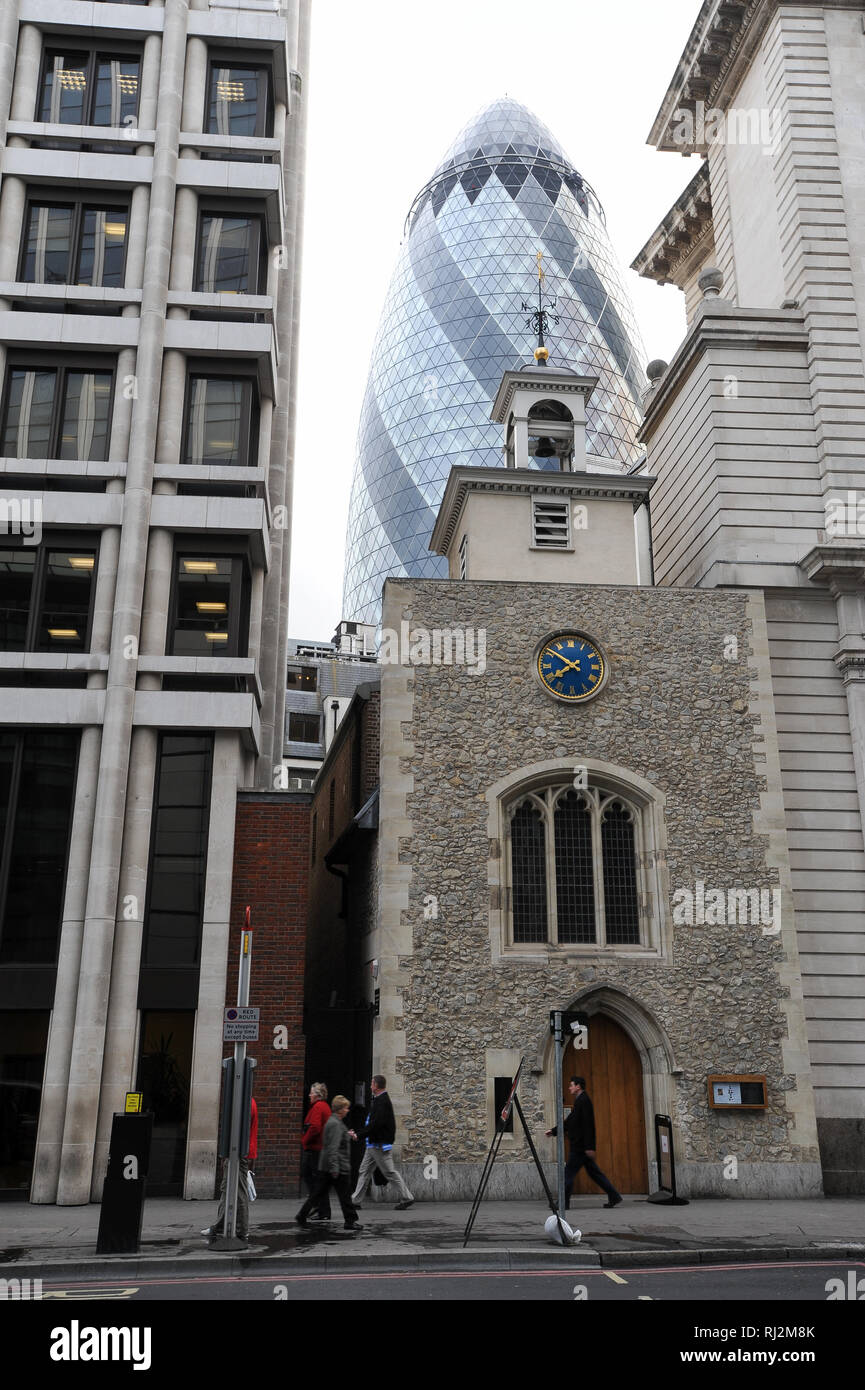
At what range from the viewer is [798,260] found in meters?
25.6

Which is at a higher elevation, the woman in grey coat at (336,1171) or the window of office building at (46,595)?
the window of office building at (46,595)

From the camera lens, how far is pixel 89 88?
78.1ft

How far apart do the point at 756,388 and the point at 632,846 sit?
37.1ft

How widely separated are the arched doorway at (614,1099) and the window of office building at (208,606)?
31.7ft

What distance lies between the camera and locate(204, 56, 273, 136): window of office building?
79.4 feet

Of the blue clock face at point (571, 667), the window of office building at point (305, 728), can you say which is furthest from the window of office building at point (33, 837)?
the window of office building at point (305, 728)

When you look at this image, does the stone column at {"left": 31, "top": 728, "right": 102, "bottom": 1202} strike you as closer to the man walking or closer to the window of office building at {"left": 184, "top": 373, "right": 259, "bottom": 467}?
the man walking

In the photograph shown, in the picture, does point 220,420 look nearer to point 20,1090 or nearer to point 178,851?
point 178,851

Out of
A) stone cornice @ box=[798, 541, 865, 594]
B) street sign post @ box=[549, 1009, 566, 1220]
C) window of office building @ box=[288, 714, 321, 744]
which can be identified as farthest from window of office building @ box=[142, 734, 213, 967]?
window of office building @ box=[288, 714, 321, 744]

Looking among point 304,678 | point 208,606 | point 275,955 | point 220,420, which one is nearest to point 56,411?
point 220,420

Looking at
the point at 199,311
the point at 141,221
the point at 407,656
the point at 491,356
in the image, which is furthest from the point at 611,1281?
the point at 491,356

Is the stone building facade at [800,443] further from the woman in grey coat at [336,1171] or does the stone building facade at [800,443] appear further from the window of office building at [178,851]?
the window of office building at [178,851]

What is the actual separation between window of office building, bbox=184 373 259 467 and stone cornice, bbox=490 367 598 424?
6731 mm

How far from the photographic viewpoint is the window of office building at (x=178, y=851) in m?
19.3
